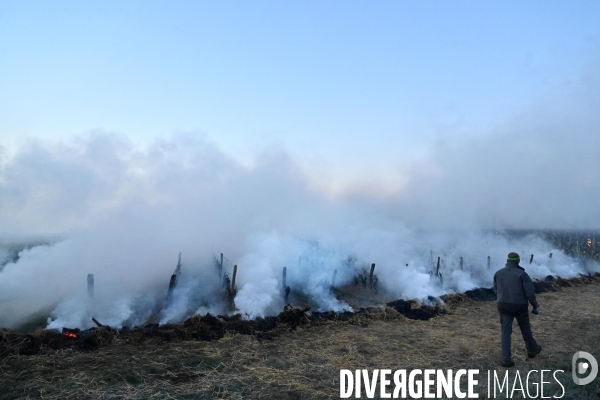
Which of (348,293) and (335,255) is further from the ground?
(335,255)

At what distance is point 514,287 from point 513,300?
265mm

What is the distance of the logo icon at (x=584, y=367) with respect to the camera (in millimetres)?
5801

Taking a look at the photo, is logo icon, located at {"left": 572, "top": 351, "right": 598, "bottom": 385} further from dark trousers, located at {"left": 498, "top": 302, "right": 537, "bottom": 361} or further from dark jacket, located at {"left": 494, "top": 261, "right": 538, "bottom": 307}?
dark jacket, located at {"left": 494, "top": 261, "right": 538, "bottom": 307}

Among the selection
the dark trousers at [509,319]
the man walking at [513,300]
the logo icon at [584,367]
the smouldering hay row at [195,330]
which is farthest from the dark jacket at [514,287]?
the smouldering hay row at [195,330]

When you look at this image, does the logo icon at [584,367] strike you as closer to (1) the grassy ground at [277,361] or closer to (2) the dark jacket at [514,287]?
(1) the grassy ground at [277,361]

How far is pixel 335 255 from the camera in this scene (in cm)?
2519

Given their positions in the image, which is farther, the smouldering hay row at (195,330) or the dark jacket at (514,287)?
the smouldering hay row at (195,330)

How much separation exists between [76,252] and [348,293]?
15866 millimetres

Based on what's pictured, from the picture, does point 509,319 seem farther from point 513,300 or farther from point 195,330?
point 195,330

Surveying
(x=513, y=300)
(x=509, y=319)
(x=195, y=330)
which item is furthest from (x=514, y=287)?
(x=195, y=330)

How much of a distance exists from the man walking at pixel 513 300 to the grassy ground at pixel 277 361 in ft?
1.59

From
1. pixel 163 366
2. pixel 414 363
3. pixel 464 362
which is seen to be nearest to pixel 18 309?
pixel 163 366

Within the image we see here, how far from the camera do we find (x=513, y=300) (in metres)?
6.78

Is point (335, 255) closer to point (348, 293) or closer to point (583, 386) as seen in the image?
point (348, 293)
